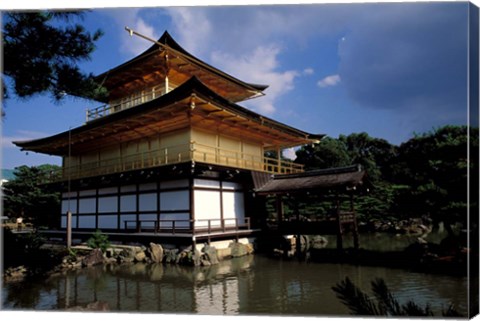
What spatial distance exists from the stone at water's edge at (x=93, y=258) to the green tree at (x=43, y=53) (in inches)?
199

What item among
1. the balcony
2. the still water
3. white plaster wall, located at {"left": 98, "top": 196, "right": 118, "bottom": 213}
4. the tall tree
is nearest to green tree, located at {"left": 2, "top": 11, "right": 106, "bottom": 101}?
the still water

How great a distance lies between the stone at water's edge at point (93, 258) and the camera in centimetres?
896

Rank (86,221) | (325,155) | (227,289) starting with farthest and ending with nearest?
(325,155) → (86,221) → (227,289)

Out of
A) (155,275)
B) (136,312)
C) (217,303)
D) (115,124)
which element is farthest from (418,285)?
(115,124)

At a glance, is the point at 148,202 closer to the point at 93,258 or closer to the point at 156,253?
the point at 156,253

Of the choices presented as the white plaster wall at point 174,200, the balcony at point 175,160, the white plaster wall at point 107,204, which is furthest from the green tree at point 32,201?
the white plaster wall at point 174,200

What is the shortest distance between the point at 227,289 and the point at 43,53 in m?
4.42

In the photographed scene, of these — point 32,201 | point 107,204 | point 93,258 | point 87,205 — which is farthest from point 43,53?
point 32,201

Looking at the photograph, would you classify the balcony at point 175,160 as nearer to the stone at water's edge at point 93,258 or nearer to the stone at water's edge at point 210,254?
the stone at water's edge at point 210,254

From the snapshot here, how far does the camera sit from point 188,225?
9.80m

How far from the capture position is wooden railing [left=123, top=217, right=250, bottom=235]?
9695 mm

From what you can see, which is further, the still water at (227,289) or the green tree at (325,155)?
the green tree at (325,155)

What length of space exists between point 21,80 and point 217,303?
402cm

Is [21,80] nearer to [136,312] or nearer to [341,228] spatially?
[136,312]
